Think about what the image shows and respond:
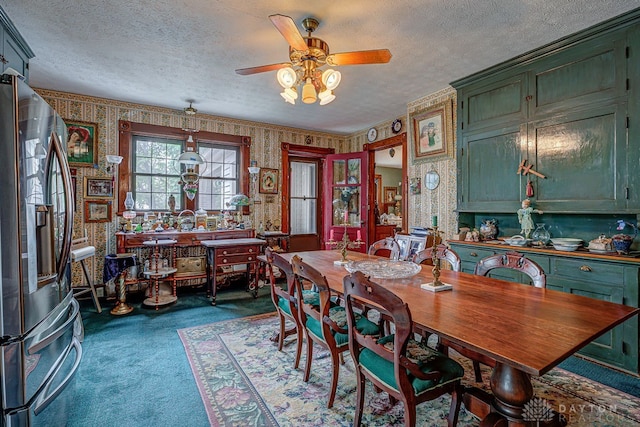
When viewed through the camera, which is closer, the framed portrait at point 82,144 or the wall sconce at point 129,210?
the framed portrait at point 82,144

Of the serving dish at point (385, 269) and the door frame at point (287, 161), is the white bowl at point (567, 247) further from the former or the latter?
the door frame at point (287, 161)

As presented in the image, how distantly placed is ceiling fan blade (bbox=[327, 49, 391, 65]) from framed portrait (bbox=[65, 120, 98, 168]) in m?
3.69

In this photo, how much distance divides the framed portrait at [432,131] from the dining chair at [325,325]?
2.77 m

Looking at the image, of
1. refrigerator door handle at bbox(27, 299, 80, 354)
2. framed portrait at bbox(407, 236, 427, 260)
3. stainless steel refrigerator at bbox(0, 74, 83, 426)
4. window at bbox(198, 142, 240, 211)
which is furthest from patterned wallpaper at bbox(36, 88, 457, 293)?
stainless steel refrigerator at bbox(0, 74, 83, 426)

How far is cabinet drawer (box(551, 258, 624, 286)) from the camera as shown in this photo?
7.75ft

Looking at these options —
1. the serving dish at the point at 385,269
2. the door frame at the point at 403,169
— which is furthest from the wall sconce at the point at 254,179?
the serving dish at the point at 385,269

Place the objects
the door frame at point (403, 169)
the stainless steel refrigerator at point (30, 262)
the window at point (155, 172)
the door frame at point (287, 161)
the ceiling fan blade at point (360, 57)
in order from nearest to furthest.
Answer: the stainless steel refrigerator at point (30, 262) < the ceiling fan blade at point (360, 57) < the window at point (155, 172) < the door frame at point (403, 169) < the door frame at point (287, 161)

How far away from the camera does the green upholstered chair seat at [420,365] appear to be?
147cm

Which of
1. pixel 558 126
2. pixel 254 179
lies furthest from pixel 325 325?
pixel 254 179

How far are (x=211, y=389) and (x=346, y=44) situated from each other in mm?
2949

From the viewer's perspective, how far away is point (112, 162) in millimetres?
4203

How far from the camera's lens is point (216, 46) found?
9.23 feet

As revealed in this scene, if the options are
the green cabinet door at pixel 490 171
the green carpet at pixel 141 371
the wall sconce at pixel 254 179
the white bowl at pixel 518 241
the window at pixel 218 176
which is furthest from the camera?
the wall sconce at pixel 254 179

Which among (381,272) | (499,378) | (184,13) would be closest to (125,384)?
(381,272)
